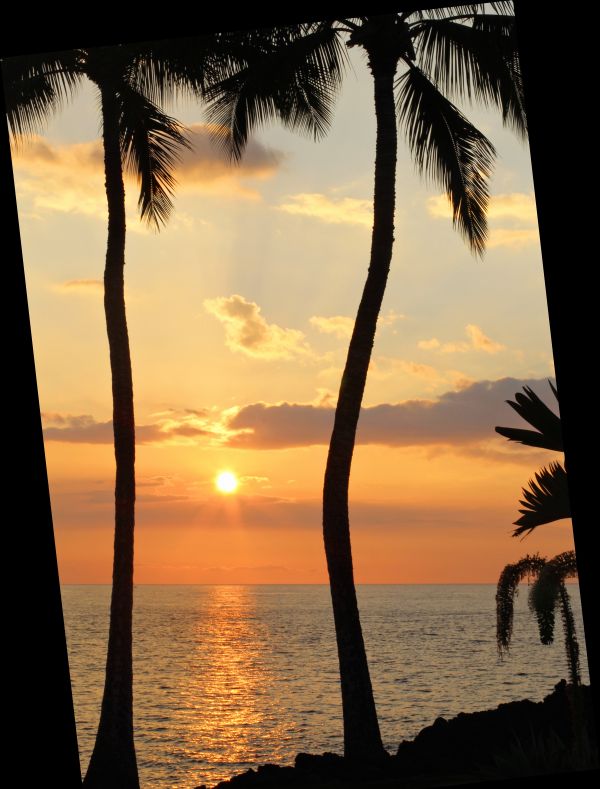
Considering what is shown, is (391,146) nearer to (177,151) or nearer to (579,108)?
(177,151)

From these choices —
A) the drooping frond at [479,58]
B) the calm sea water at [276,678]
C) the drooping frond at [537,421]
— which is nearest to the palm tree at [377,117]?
the drooping frond at [479,58]

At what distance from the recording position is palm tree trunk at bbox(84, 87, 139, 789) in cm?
1316

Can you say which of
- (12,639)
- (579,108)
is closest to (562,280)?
(579,108)

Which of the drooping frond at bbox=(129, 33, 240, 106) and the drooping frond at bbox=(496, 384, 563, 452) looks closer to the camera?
the drooping frond at bbox=(496, 384, 563, 452)

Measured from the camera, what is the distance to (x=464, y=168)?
42.4 feet

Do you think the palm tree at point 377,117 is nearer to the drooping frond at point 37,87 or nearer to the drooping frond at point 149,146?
the drooping frond at point 149,146

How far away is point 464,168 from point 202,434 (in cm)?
7720

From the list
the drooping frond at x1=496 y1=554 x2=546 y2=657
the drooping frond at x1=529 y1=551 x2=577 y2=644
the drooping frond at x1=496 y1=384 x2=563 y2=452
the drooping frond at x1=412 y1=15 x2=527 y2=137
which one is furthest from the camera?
the drooping frond at x1=412 y1=15 x2=527 y2=137

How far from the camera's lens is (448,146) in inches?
499

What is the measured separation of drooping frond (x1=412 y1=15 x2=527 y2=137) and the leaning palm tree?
3443mm

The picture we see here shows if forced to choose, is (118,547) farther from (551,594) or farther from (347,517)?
(551,594)

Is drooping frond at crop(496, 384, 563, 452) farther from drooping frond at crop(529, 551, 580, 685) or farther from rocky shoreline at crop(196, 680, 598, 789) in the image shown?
rocky shoreline at crop(196, 680, 598, 789)

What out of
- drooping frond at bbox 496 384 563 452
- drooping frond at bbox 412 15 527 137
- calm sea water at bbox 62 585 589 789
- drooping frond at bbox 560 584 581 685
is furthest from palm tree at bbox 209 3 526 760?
calm sea water at bbox 62 585 589 789

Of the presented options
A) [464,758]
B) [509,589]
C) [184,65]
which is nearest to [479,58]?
[184,65]
